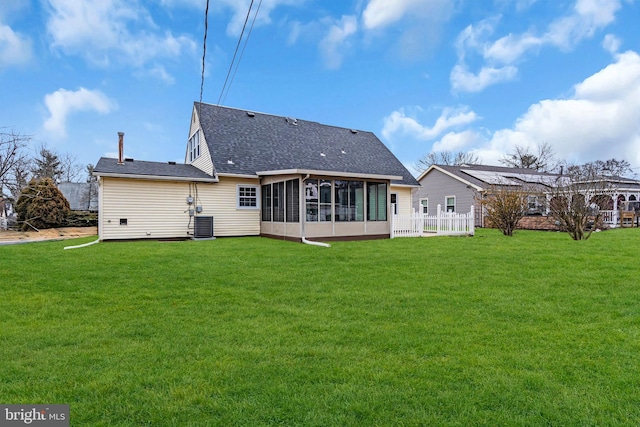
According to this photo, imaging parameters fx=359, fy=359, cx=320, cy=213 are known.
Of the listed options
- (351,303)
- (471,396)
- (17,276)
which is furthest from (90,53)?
(471,396)

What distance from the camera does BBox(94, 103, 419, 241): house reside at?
12.8m

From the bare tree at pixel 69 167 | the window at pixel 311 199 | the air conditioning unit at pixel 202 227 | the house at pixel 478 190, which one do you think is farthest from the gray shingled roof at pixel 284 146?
the bare tree at pixel 69 167

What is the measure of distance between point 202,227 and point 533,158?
38.5m

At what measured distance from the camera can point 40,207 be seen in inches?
754

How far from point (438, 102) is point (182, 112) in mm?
14537

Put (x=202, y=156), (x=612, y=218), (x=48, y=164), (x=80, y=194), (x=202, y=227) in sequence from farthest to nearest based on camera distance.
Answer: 1. (x=48, y=164)
2. (x=80, y=194)
3. (x=612, y=218)
4. (x=202, y=156)
5. (x=202, y=227)

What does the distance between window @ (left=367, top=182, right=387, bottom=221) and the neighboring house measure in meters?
29.6

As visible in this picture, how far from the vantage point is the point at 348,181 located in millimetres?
13375

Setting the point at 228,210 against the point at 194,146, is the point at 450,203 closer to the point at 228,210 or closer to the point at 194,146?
the point at 228,210

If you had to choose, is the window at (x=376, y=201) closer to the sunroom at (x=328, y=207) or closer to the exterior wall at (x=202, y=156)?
the sunroom at (x=328, y=207)

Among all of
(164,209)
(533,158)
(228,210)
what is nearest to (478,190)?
(228,210)

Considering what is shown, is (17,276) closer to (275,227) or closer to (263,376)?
(263,376)

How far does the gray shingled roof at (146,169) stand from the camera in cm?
1276

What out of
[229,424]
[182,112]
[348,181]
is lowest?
[229,424]
